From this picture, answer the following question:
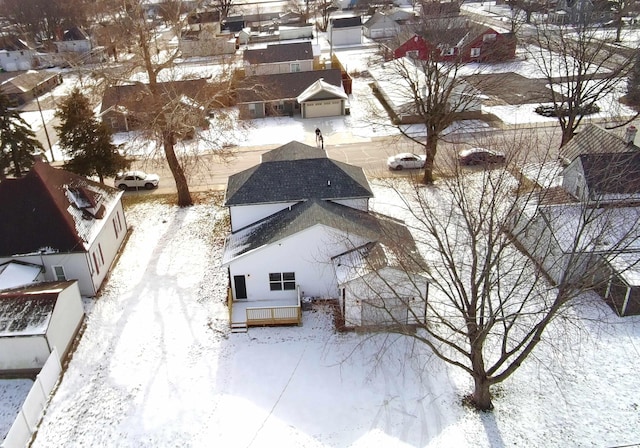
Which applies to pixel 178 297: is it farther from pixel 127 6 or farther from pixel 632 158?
pixel 632 158

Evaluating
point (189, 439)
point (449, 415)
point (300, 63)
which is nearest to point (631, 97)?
point (300, 63)

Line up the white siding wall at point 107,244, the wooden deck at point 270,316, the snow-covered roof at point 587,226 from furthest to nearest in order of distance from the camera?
1. the white siding wall at point 107,244
2. the snow-covered roof at point 587,226
3. the wooden deck at point 270,316

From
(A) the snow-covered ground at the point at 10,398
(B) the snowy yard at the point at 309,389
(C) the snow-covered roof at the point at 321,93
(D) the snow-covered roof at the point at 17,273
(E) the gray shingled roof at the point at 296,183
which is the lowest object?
(A) the snow-covered ground at the point at 10,398

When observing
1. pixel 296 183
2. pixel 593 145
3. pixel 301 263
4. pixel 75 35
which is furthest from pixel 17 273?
pixel 75 35

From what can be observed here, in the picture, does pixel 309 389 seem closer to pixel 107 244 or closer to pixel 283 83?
pixel 107 244

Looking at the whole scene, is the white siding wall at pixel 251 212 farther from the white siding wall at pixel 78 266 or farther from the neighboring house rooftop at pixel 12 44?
the neighboring house rooftop at pixel 12 44

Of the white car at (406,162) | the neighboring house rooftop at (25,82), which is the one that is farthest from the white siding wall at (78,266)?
the neighboring house rooftop at (25,82)

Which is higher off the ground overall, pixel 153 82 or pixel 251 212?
pixel 153 82
